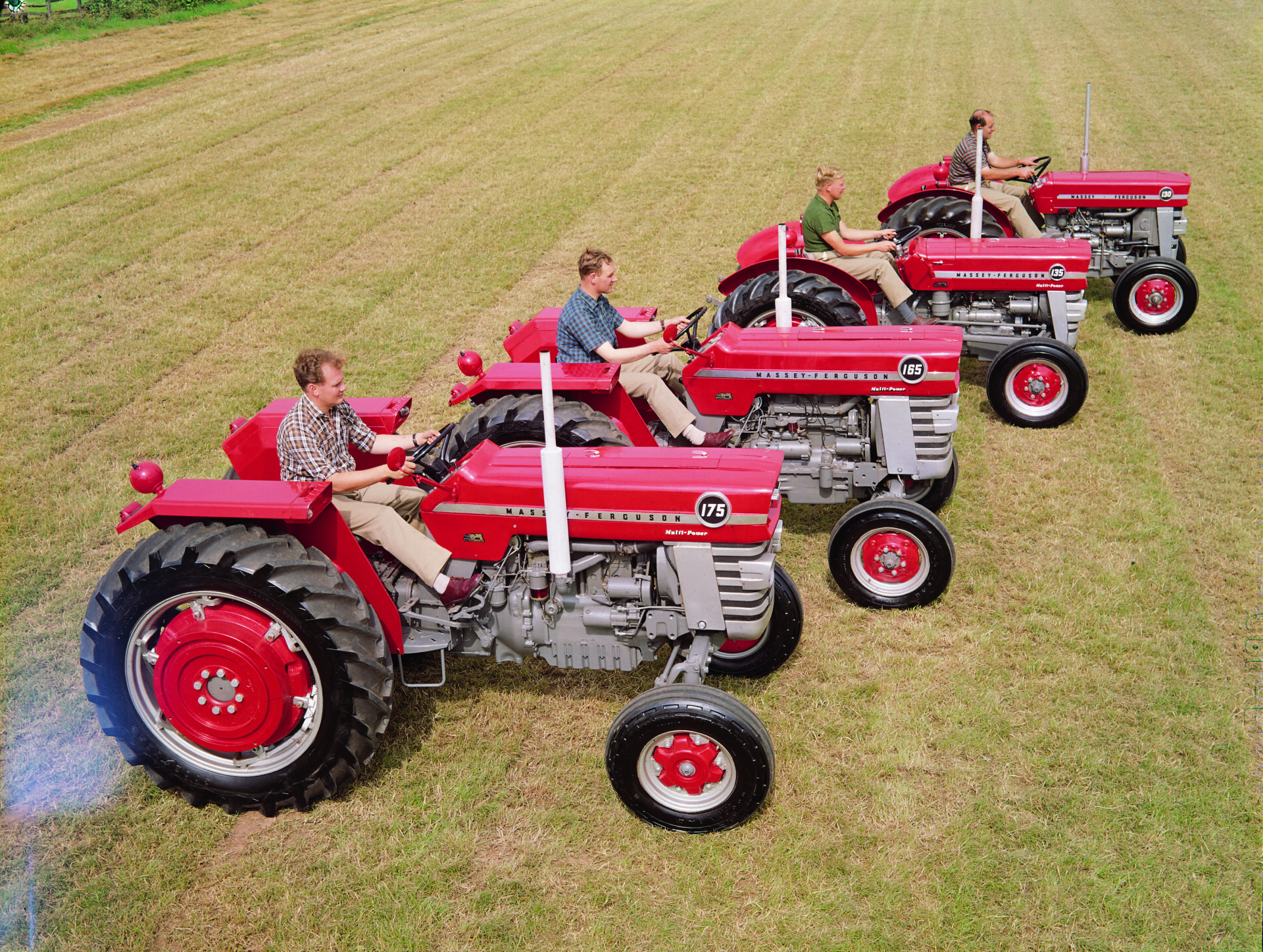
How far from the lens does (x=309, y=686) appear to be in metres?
4.27

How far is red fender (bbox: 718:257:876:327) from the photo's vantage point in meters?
7.34

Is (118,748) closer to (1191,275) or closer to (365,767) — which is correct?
(365,767)

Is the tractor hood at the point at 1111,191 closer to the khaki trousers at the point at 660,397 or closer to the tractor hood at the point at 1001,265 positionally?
the tractor hood at the point at 1001,265

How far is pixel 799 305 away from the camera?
7.00 m

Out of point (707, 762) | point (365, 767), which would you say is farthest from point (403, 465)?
point (707, 762)

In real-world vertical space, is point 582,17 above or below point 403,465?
above

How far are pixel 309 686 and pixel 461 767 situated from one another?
0.78 meters

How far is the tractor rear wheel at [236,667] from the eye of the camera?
407cm

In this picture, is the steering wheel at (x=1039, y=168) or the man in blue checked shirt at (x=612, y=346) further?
the steering wheel at (x=1039, y=168)

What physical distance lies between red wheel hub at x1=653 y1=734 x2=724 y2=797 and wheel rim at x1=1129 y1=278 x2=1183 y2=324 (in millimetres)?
7226

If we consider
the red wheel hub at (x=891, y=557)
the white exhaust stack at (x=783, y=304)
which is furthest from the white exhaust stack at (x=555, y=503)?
the white exhaust stack at (x=783, y=304)

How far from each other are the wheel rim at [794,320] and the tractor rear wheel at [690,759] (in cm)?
349

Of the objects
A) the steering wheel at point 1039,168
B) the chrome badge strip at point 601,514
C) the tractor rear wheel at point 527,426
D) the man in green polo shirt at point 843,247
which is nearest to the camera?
the chrome badge strip at point 601,514

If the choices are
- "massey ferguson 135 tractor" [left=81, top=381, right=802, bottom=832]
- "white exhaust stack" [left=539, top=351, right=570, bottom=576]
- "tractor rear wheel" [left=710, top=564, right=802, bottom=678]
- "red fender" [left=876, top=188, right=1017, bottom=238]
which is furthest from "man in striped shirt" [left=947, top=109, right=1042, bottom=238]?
"white exhaust stack" [left=539, top=351, right=570, bottom=576]
